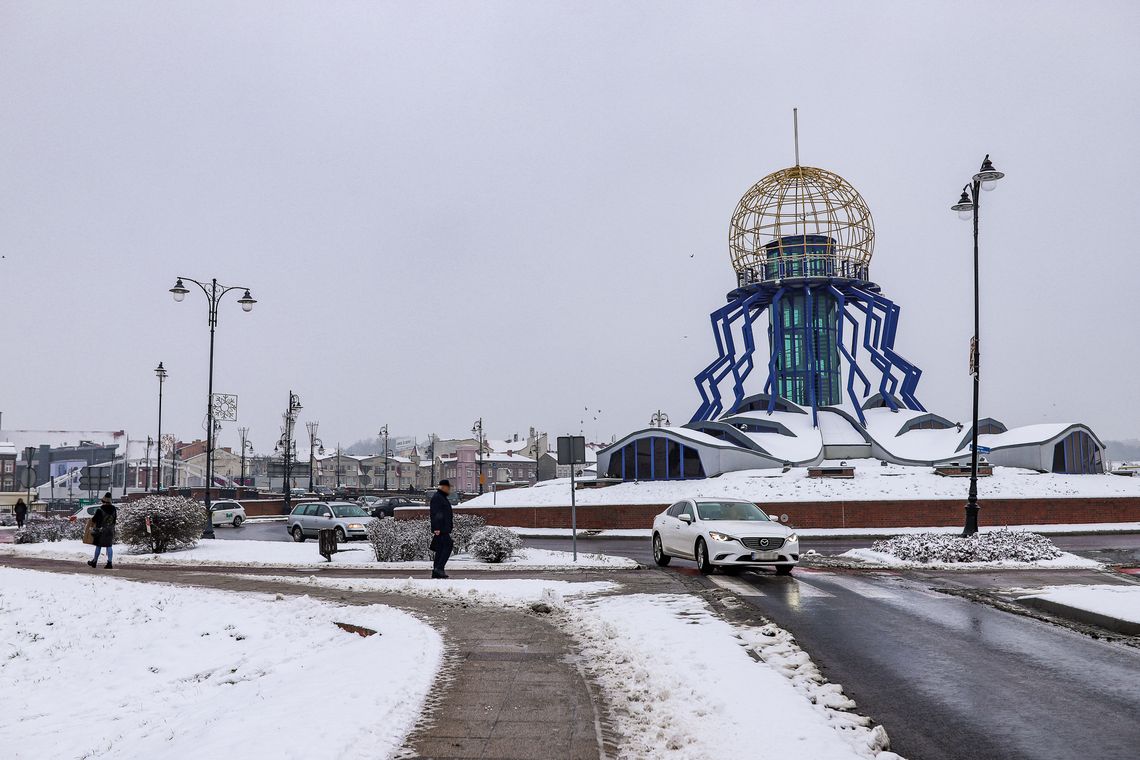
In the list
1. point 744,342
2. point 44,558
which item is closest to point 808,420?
point 744,342

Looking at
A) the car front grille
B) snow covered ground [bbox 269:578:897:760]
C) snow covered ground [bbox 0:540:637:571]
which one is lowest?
snow covered ground [bbox 0:540:637:571]

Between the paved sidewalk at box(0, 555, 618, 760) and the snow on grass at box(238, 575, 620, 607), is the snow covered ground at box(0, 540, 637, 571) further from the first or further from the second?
the paved sidewalk at box(0, 555, 618, 760)

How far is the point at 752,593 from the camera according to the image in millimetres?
13164

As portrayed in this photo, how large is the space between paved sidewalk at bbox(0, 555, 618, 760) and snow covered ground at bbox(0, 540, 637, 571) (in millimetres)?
7791

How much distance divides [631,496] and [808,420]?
50.6 ft

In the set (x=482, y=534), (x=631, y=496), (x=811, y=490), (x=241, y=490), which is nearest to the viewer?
(x=482, y=534)

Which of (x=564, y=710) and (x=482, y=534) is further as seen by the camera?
(x=482, y=534)

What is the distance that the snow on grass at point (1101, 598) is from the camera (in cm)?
1022

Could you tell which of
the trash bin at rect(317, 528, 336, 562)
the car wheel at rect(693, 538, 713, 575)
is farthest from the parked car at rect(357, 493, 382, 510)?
the car wheel at rect(693, 538, 713, 575)

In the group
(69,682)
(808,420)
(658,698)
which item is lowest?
(69,682)

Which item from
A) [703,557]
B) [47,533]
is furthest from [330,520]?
[703,557]

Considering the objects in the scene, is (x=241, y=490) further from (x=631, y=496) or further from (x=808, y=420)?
(x=808, y=420)

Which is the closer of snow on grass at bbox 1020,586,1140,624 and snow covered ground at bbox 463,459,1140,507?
snow on grass at bbox 1020,586,1140,624

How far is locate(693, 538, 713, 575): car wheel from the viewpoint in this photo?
52.1 feet
